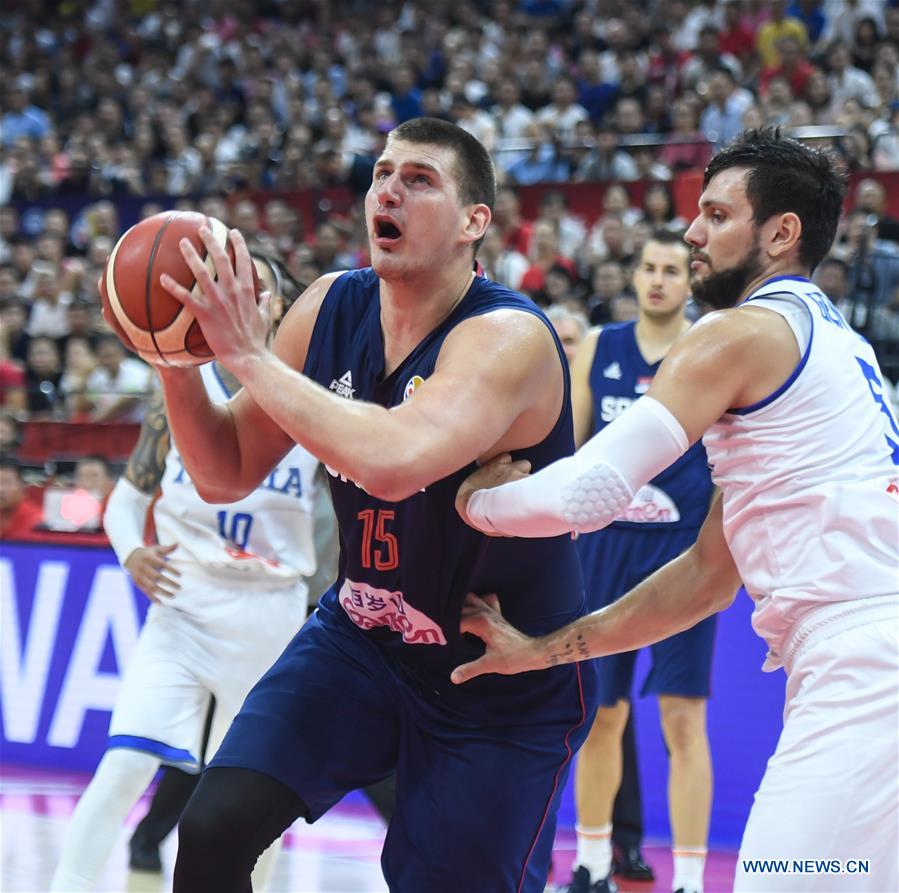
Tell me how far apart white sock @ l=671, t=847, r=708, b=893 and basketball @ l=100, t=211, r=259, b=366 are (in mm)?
2998

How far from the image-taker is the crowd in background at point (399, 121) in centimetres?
1126

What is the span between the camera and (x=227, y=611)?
16.0ft

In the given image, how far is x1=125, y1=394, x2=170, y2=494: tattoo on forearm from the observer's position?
4.95 meters

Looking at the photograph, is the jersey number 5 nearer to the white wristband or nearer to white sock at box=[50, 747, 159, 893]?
white sock at box=[50, 747, 159, 893]

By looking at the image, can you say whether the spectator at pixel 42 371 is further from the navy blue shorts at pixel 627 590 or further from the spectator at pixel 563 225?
the navy blue shorts at pixel 627 590

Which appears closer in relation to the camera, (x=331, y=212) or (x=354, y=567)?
(x=354, y=567)

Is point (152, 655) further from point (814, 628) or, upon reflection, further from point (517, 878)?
point (814, 628)

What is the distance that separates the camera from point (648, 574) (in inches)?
218

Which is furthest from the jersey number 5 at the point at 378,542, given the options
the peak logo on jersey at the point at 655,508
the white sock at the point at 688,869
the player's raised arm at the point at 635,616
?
the white sock at the point at 688,869

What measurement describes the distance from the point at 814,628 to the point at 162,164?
46.3 ft

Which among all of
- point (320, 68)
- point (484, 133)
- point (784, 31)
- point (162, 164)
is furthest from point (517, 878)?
point (320, 68)

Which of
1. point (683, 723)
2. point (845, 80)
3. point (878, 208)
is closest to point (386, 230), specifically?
point (683, 723)

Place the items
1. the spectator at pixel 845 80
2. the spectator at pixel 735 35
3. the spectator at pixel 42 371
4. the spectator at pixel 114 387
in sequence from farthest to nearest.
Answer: the spectator at pixel 735 35 → the spectator at pixel 845 80 → the spectator at pixel 42 371 → the spectator at pixel 114 387

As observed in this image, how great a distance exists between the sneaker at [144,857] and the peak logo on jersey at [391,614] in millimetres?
2816
